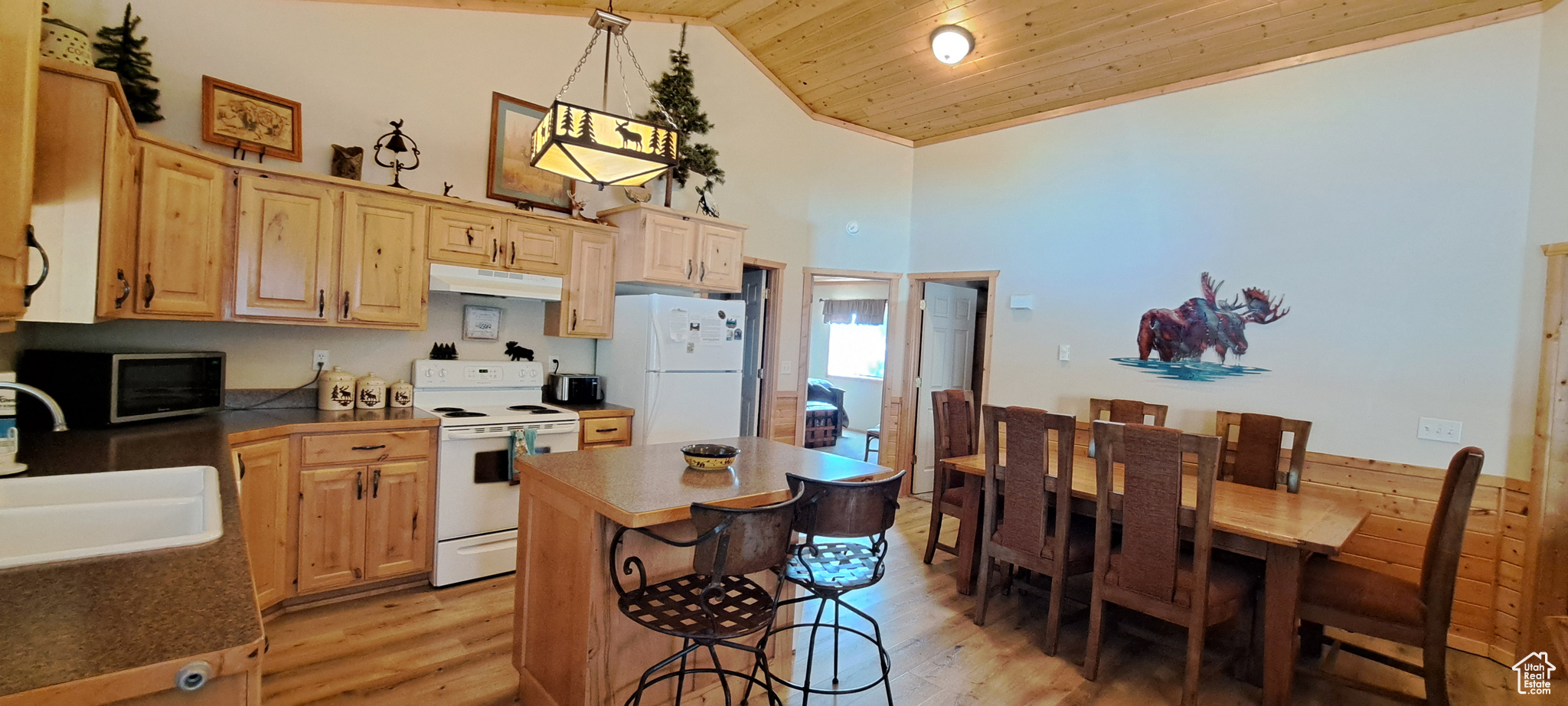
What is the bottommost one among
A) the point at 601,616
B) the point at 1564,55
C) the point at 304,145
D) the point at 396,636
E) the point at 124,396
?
the point at 396,636

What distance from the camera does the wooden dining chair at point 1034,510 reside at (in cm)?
285

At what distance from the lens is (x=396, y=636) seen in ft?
8.89

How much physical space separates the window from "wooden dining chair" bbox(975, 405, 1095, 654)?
6.20 metres

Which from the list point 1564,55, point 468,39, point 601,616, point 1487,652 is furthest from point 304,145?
point 1487,652

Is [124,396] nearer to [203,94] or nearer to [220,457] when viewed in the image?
[220,457]

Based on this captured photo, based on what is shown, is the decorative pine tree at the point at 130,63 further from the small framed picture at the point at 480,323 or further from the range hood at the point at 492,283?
the small framed picture at the point at 480,323

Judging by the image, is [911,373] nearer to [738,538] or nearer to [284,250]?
[738,538]

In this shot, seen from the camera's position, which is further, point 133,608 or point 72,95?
point 72,95

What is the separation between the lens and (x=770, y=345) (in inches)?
205

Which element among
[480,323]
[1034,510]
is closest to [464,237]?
[480,323]

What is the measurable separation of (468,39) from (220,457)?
8.71 ft

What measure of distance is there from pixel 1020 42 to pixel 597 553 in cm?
396

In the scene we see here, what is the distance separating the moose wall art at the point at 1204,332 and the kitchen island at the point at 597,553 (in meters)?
2.76

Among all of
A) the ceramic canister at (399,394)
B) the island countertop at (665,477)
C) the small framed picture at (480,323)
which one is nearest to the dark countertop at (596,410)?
the small framed picture at (480,323)
